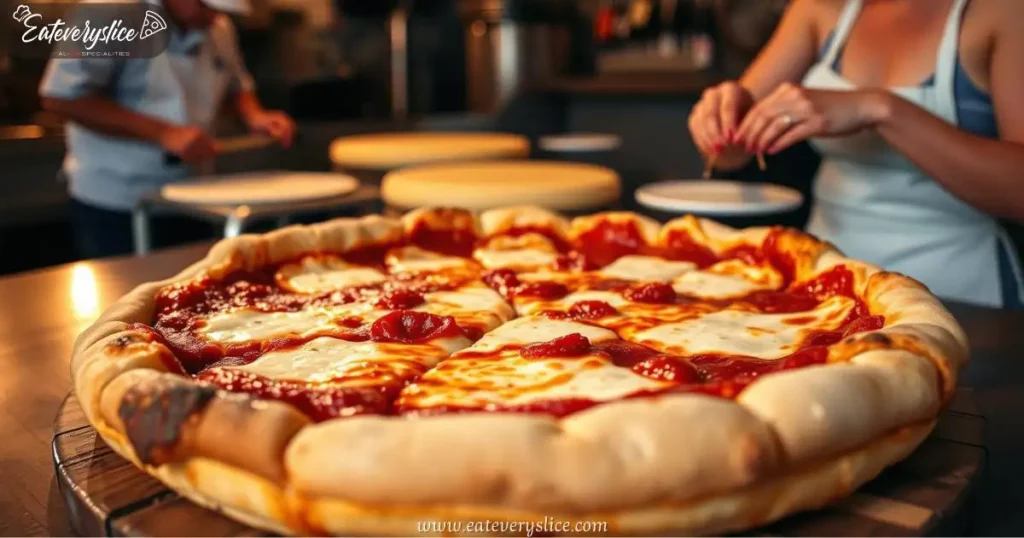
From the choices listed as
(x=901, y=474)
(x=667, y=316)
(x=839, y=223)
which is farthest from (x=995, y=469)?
(x=839, y=223)

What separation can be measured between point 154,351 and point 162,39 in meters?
2.53

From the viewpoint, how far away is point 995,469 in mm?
1165

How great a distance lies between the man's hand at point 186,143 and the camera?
10.3ft

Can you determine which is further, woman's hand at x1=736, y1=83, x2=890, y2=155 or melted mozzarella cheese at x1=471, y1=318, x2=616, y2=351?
woman's hand at x1=736, y1=83, x2=890, y2=155

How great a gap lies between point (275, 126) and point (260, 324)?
8.47ft

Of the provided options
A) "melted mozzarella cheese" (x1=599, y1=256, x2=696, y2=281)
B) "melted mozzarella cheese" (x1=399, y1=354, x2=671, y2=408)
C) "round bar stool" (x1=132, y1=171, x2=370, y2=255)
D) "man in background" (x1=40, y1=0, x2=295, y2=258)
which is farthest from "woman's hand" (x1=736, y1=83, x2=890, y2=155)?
"man in background" (x1=40, y1=0, x2=295, y2=258)

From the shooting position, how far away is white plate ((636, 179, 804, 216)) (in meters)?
2.26

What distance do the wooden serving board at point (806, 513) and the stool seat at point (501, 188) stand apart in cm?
149

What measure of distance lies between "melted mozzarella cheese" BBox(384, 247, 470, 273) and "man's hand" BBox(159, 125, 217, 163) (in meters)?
1.46

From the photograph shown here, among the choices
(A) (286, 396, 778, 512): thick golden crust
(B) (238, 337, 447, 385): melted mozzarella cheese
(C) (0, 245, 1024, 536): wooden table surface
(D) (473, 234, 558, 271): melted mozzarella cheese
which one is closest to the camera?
(A) (286, 396, 778, 512): thick golden crust

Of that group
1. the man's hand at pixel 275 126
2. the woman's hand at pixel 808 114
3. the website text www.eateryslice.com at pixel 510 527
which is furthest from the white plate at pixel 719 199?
the man's hand at pixel 275 126

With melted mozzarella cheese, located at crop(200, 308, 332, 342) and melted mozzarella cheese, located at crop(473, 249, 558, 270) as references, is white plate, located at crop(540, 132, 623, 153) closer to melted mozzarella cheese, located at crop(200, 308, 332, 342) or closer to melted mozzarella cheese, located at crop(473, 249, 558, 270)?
melted mozzarella cheese, located at crop(473, 249, 558, 270)

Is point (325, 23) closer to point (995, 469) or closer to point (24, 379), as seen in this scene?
point (24, 379)

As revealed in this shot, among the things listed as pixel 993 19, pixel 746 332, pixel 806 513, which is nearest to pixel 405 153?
pixel 993 19
